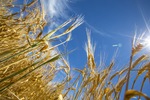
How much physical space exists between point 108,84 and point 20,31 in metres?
0.78

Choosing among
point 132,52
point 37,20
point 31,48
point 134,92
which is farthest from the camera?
point 37,20

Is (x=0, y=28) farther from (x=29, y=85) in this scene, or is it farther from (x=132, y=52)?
(x=132, y=52)

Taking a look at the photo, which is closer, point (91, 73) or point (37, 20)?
point (91, 73)

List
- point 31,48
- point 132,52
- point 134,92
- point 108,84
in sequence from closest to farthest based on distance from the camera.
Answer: point 134,92 → point 31,48 → point 132,52 → point 108,84

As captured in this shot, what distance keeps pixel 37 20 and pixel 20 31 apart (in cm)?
14

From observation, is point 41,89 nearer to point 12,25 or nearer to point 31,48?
point 12,25

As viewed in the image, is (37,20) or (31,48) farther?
(37,20)

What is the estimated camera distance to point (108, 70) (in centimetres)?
114

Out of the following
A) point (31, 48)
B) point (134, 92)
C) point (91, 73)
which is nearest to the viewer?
point (134, 92)

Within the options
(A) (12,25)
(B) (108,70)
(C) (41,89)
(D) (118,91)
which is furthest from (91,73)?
(A) (12,25)

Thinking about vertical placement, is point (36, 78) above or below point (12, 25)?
below

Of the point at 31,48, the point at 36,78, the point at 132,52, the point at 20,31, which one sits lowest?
the point at 132,52

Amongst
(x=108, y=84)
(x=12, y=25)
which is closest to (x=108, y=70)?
(x=108, y=84)

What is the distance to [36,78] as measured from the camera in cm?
156
